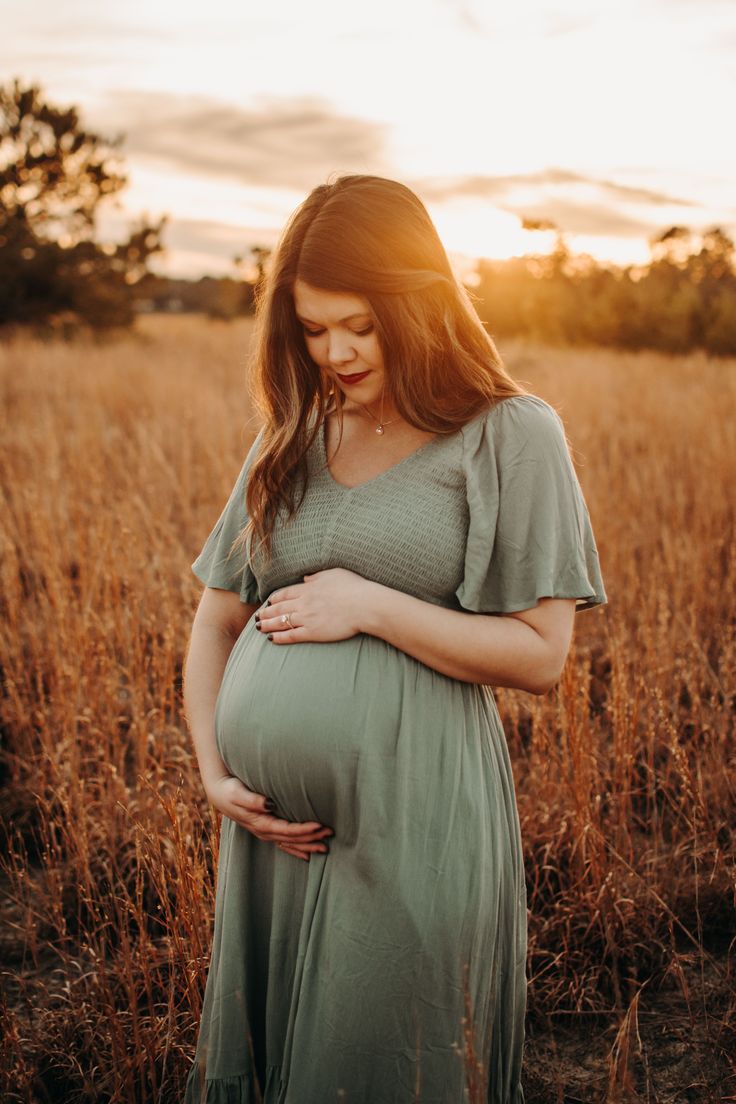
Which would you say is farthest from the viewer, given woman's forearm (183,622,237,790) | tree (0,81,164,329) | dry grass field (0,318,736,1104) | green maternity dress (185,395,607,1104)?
tree (0,81,164,329)

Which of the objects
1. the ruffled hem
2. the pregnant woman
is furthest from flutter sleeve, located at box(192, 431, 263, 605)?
the ruffled hem

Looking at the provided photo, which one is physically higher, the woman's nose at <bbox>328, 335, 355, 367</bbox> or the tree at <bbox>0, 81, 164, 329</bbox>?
the tree at <bbox>0, 81, 164, 329</bbox>

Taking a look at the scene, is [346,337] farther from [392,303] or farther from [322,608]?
[322,608]

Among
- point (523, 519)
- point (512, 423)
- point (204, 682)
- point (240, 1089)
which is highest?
point (512, 423)

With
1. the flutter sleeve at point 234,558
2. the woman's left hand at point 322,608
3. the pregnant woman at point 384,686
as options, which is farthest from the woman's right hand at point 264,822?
the flutter sleeve at point 234,558

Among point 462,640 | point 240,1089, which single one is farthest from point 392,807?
point 240,1089

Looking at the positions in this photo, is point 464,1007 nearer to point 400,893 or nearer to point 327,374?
point 400,893

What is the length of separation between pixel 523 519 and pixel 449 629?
237 mm

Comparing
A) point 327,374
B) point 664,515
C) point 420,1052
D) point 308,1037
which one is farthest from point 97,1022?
point 664,515

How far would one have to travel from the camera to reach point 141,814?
2729 mm

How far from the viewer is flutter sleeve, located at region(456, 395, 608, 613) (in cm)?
148

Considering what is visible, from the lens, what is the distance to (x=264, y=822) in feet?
5.01

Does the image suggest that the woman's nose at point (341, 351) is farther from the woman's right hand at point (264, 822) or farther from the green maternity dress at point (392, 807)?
the woman's right hand at point (264, 822)

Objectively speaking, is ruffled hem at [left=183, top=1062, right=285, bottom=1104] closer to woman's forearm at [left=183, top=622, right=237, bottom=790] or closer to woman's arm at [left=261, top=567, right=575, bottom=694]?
woman's forearm at [left=183, top=622, right=237, bottom=790]
